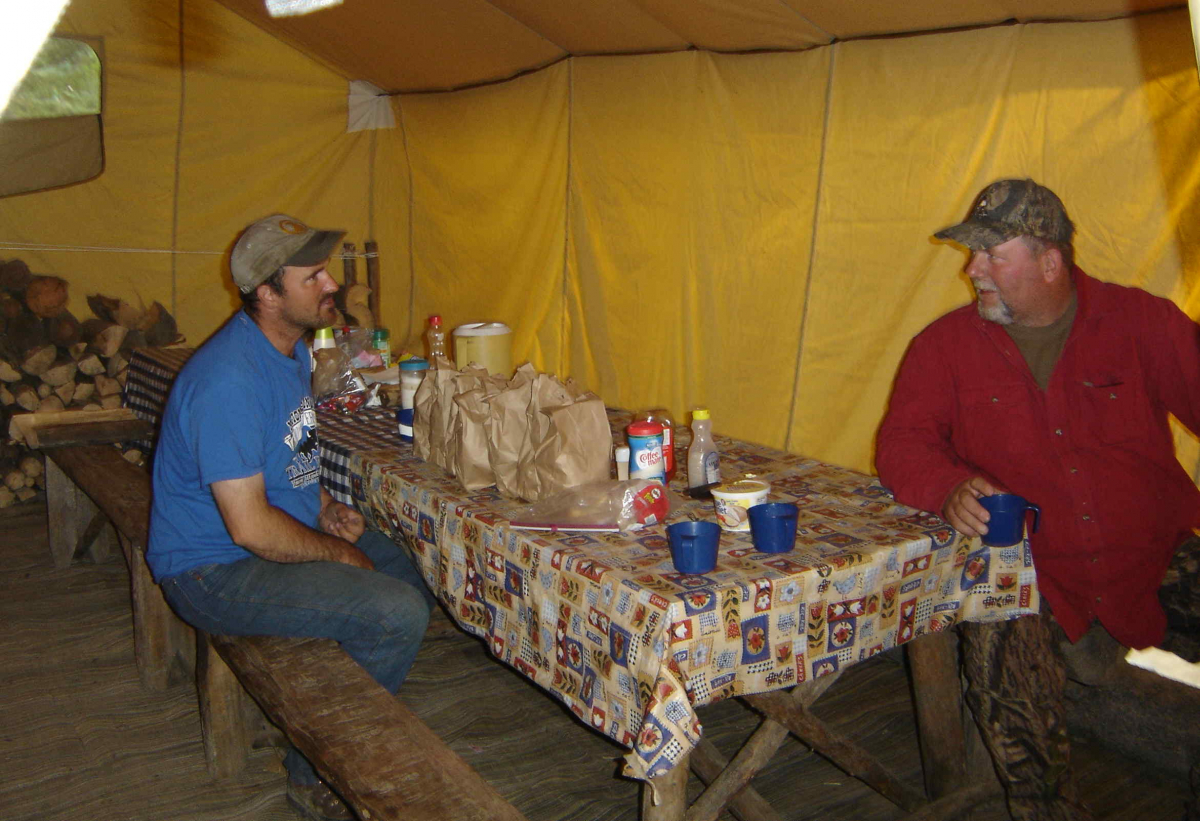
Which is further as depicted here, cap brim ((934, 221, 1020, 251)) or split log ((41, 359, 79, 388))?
split log ((41, 359, 79, 388))

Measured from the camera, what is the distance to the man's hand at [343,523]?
2701 millimetres

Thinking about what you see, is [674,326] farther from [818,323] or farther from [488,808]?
[488,808]

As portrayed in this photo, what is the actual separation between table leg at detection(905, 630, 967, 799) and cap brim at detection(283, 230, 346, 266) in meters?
1.88

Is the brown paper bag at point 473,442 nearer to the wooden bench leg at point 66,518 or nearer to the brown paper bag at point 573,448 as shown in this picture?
the brown paper bag at point 573,448

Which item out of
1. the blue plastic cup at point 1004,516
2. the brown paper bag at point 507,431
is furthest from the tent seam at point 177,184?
the blue plastic cup at point 1004,516

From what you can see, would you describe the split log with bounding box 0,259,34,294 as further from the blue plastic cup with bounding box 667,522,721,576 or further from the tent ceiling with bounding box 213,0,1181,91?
the blue plastic cup with bounding box 667,522,721,576

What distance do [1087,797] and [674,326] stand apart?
3.00 metres

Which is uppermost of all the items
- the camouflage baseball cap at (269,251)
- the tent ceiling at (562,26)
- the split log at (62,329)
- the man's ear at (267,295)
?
the tent ceiling at (562,26)

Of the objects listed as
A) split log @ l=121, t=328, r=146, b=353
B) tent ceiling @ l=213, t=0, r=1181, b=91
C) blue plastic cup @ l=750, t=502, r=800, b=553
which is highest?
tent ceiling @ l=213, t=0, r=1181, b=91

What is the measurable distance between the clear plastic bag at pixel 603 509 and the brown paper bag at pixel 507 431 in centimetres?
16

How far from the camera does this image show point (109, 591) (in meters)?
4.15

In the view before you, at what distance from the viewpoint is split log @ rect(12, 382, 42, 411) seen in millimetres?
5539

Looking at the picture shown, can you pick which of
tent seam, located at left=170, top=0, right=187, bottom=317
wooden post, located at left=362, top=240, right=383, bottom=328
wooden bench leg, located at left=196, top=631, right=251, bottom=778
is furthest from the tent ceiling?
wooden bench leg, located at left=196, top=631, right=251, bottom=778

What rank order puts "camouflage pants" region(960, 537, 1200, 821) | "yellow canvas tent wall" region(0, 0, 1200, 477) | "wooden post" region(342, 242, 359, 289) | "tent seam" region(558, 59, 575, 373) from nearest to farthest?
1. "camouflage pants" region(960, 537, 1200, 821)
2. "yellow canvas tent wall" region(0, 0, 1200, 477)
3. "tent seam" region(558, 59, 575, 373)
4. "wooden post" region(342, 242, 359, 289)
